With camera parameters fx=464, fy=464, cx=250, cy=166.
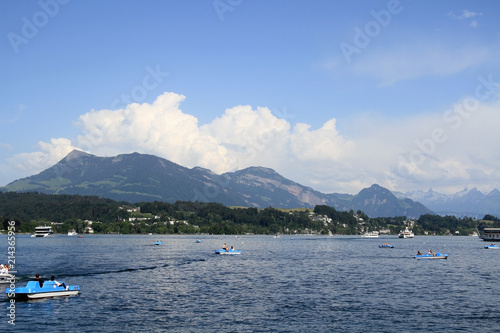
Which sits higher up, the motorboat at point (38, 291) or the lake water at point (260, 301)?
the motorboat at point (38, 291)

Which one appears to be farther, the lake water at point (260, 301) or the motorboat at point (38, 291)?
the motorboat at point (38, 291)

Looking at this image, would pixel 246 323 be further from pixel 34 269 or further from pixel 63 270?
pixel 34 269

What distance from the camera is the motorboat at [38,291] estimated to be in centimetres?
6888

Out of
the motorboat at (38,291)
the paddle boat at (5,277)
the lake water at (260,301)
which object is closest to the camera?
the lake water at (260,301)

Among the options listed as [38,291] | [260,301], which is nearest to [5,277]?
[38,291]

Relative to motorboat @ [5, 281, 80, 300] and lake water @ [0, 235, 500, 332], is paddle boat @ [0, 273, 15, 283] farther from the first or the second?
motorboat @ [5, 281, 80, 300]

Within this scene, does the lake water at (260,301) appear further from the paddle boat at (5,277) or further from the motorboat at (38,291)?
the paddle boat at (5,277)

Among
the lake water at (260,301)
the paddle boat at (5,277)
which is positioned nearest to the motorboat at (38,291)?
the lake water at (260,301)

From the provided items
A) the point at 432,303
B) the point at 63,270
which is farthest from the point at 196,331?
the point at 63,270

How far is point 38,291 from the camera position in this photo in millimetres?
70188

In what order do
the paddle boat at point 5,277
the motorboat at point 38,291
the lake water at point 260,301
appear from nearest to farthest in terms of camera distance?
the lake water at point 260,301 → the motorboat at point 38,291 → the paddle boat at point 5,277

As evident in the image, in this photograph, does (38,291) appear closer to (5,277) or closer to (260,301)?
(5,277)

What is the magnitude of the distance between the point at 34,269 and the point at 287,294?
209 ft

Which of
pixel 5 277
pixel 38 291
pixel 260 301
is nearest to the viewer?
pixel 260 301
